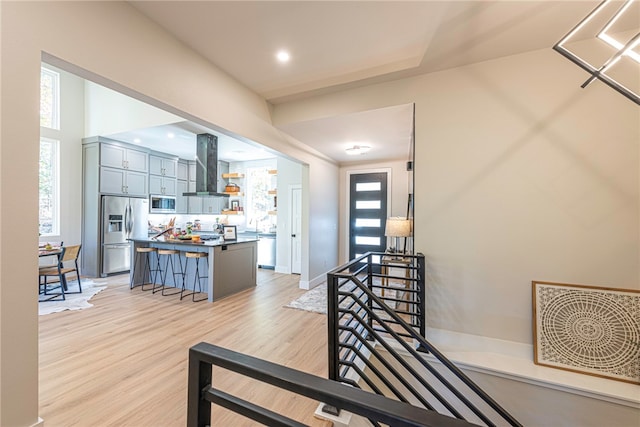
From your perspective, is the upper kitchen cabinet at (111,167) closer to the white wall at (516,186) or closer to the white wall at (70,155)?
the white wall at (70,155)

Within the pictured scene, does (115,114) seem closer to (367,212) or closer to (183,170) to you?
(183,170)

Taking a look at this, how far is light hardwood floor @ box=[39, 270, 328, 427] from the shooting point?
184cm

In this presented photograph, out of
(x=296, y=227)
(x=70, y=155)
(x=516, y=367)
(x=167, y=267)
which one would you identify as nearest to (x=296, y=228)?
(x=296, y=227)

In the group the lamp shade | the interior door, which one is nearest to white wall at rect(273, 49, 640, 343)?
the lamp shade

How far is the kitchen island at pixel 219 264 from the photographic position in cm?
414

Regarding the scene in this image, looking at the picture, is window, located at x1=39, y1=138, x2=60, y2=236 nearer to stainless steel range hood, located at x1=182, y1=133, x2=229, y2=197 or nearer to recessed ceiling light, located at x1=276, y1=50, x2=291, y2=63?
stainless steel range hood, located at x1=182, y1=133, x2=229, y2=197

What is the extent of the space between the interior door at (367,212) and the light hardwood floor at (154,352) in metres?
2.37

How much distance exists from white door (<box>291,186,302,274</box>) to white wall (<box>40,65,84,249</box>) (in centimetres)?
443

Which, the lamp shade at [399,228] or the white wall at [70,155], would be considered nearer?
the lamp shade at [399,228]

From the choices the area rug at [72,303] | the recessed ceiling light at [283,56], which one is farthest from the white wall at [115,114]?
the area rug at [72,303]

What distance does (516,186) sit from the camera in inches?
98.3

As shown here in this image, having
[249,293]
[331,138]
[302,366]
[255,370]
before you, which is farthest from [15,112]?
[249,293]

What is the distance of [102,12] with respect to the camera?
5.99 feet

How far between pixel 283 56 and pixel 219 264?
318cm
